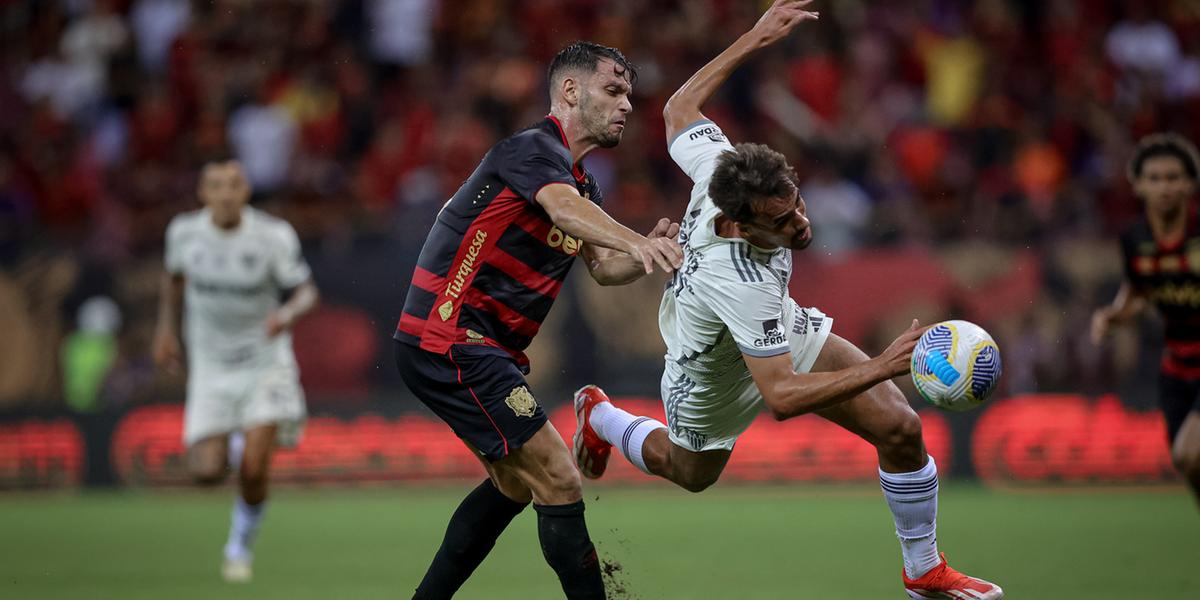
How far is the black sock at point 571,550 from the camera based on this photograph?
6340 millimetres

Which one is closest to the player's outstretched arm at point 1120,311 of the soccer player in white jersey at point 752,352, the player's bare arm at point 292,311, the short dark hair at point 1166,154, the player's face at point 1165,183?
the player's face at point 1165,183

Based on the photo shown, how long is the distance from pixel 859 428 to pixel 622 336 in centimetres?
802

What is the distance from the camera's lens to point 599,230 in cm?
601

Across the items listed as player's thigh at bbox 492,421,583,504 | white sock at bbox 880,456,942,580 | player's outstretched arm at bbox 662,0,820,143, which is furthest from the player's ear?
white sock at bbox 880,456,942,580

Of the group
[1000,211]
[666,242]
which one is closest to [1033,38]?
[1000,211]

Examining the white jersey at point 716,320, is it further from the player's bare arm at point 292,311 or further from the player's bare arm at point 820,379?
the player's bare arm at point 292,311

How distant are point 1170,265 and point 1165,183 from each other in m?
0.49

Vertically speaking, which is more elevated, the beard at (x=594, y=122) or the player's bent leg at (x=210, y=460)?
the beard at (x=594, y=122)

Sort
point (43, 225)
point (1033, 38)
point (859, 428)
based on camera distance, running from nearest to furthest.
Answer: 1. point (859, 428)
2. point (43, 225)
3. point (1033, 38)

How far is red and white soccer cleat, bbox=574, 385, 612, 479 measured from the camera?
7.89 m

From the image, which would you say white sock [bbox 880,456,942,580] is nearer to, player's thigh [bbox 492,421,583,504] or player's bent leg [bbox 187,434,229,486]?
player's thigh [bbox 492,421,583,504]

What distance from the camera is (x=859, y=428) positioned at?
6.84 metres

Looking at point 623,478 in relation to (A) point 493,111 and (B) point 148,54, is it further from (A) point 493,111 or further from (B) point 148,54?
(B) point 148,54

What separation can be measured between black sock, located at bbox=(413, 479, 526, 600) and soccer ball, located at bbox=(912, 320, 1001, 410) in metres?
1.92
